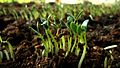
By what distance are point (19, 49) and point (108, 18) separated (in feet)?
5.42

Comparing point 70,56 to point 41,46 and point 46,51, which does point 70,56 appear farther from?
point 41,46

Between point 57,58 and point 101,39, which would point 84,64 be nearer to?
point 57,58

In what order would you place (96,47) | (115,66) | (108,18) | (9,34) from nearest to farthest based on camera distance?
(115,66)
(96,47)
(9,34)
(108,18)

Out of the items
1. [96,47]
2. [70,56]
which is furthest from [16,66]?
[96,47]

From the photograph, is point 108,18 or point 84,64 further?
point 108,18

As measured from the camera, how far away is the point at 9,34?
2531 millimetres

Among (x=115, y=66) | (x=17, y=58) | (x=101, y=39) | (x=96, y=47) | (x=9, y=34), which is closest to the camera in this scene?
(x=115, y=66)

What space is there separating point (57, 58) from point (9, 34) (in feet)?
2.83

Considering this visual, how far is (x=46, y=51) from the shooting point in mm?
1853

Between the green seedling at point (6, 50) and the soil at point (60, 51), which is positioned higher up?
the green seedling at point (6, 50)

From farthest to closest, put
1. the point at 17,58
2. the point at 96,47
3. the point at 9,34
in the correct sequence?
the point at 9,34 → the point at 96,47 → the point at 17,58

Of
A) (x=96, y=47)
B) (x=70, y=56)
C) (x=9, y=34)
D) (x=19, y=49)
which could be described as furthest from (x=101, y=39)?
(x=9, y=34)

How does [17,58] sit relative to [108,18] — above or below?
above

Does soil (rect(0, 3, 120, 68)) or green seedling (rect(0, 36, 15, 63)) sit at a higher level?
green seedling (rect(0, 36, 15, 63))
